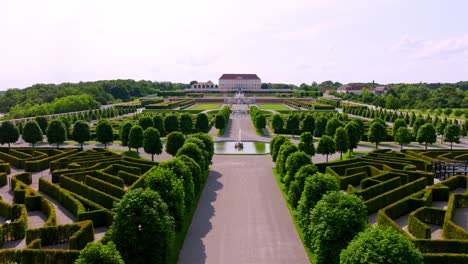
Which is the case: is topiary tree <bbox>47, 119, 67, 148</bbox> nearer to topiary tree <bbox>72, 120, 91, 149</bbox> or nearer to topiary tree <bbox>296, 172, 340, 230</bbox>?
topiary tree <bbox>72, 120, 91, 149</bbox>

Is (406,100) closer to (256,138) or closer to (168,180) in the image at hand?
(256,138)

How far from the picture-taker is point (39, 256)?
1609 centimetres

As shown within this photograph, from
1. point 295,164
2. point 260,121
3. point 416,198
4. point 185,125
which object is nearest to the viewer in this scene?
point 416,198

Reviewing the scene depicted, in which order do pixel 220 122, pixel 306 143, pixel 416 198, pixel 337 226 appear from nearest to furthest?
pixel 337 226 < pixel 416 198 < pixel 306 143 < pixel 220 122

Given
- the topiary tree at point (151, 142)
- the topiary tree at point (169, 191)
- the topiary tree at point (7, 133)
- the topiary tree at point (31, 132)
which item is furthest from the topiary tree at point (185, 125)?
the topiary tree at point (169, 191)

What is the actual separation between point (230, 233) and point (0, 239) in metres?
11.2

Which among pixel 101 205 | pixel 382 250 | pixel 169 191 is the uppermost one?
pixel 382 250

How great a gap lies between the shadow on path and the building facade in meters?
161

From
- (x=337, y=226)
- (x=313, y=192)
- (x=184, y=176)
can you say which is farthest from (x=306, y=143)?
(x=337, y=226)

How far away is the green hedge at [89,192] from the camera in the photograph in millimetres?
23312

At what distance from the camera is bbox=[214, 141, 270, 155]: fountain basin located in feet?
152

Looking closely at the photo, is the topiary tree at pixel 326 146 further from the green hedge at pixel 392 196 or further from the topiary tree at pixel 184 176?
the topiary tree at pixel 184 176

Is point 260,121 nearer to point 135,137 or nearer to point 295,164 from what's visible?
point 135,137

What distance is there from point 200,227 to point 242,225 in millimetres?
2333
